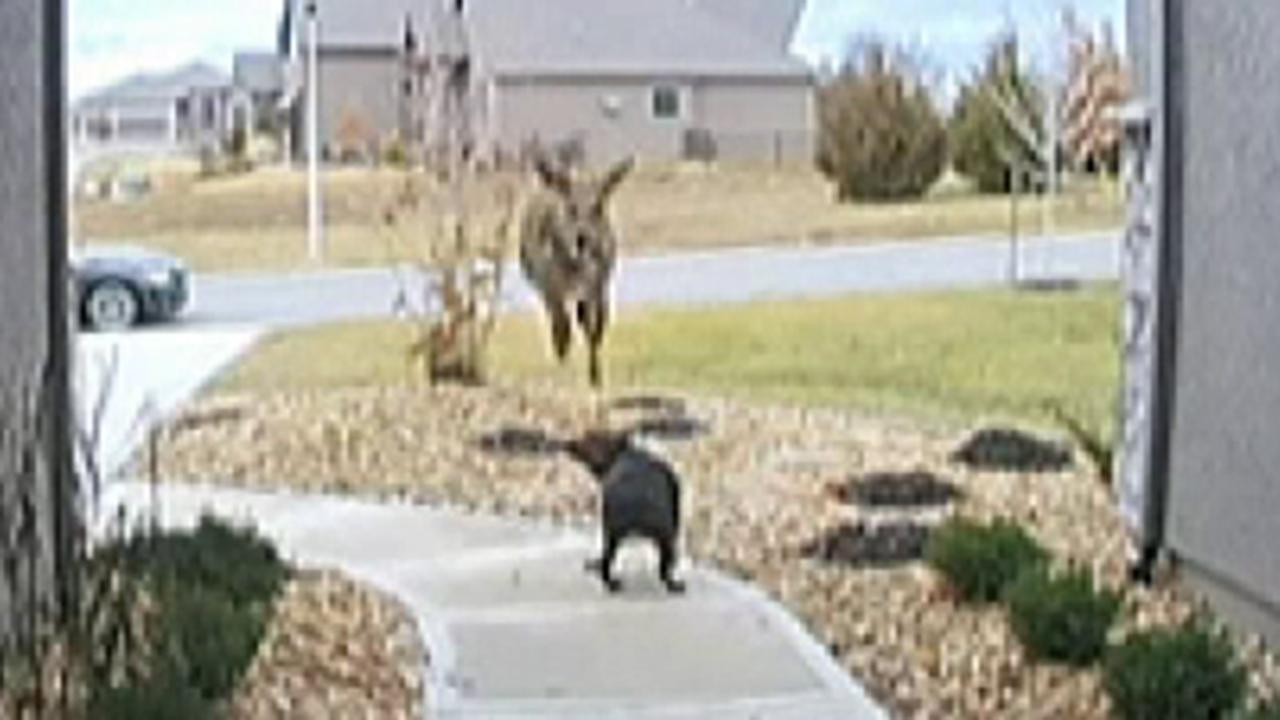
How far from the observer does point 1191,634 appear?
16.3ft

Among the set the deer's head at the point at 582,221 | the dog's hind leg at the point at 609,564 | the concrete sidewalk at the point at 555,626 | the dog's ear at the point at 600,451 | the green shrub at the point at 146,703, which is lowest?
the concrete sidewalk at the point at 555,626

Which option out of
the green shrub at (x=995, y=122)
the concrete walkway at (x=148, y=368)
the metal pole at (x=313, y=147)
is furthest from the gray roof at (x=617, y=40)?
the concrete walkway at (x=148, y=368)

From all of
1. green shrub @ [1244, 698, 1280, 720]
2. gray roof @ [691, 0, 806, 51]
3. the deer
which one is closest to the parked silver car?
the deer

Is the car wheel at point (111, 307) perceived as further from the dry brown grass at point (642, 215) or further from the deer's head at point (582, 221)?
the deer's head at point (582, 221)

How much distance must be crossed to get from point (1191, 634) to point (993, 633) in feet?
3.59

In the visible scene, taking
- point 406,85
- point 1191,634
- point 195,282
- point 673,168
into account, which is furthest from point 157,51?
point 1191,634

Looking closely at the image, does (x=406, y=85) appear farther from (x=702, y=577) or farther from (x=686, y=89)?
(x=702, y=577)

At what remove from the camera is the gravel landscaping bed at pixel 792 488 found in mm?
5949

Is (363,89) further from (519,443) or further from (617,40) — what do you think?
(519,443)

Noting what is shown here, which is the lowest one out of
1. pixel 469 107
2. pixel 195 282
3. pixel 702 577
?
pixel 702 577

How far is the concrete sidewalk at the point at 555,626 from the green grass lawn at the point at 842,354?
8.62 ft

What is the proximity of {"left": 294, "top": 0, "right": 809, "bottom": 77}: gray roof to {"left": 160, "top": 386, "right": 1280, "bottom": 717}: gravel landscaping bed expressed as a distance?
2.01 meters

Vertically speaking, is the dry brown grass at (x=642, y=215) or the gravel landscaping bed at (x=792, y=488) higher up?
the dry brown grass at (x=642, y=215)

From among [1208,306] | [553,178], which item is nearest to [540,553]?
[1208,306]
